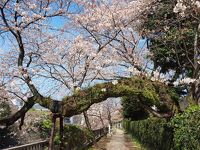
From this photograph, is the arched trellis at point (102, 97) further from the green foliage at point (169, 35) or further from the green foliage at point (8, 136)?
the green foliage at point (8, 136)

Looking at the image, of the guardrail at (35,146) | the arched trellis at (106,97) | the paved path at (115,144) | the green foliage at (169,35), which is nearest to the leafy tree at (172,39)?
the green foliage at (169,35)

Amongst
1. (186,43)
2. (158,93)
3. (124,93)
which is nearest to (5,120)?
(124,93)

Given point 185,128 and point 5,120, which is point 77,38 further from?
point 185,128

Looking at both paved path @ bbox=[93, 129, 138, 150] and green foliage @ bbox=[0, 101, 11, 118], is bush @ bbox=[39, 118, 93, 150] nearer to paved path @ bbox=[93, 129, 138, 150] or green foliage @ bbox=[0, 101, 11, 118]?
paved path @ bbox=[93, 129, 138, 150]

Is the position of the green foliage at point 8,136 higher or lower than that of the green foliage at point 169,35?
lower

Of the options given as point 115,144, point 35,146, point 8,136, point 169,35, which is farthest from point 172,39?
point 115,144

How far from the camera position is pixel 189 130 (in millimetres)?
9758

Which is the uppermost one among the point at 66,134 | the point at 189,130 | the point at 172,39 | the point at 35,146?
the point at 172,39

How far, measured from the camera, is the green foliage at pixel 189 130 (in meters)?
9.38

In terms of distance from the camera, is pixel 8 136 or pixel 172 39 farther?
pixel 8 136

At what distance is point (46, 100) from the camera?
12.1m

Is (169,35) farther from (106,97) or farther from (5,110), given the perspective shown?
(5,110)

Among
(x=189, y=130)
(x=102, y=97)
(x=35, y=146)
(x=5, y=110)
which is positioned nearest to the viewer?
(x=189, y=130)

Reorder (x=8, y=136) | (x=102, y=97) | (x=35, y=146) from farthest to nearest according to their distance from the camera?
(x=8, y=136)
(x=102, y=97)
(x=35, y=146)
